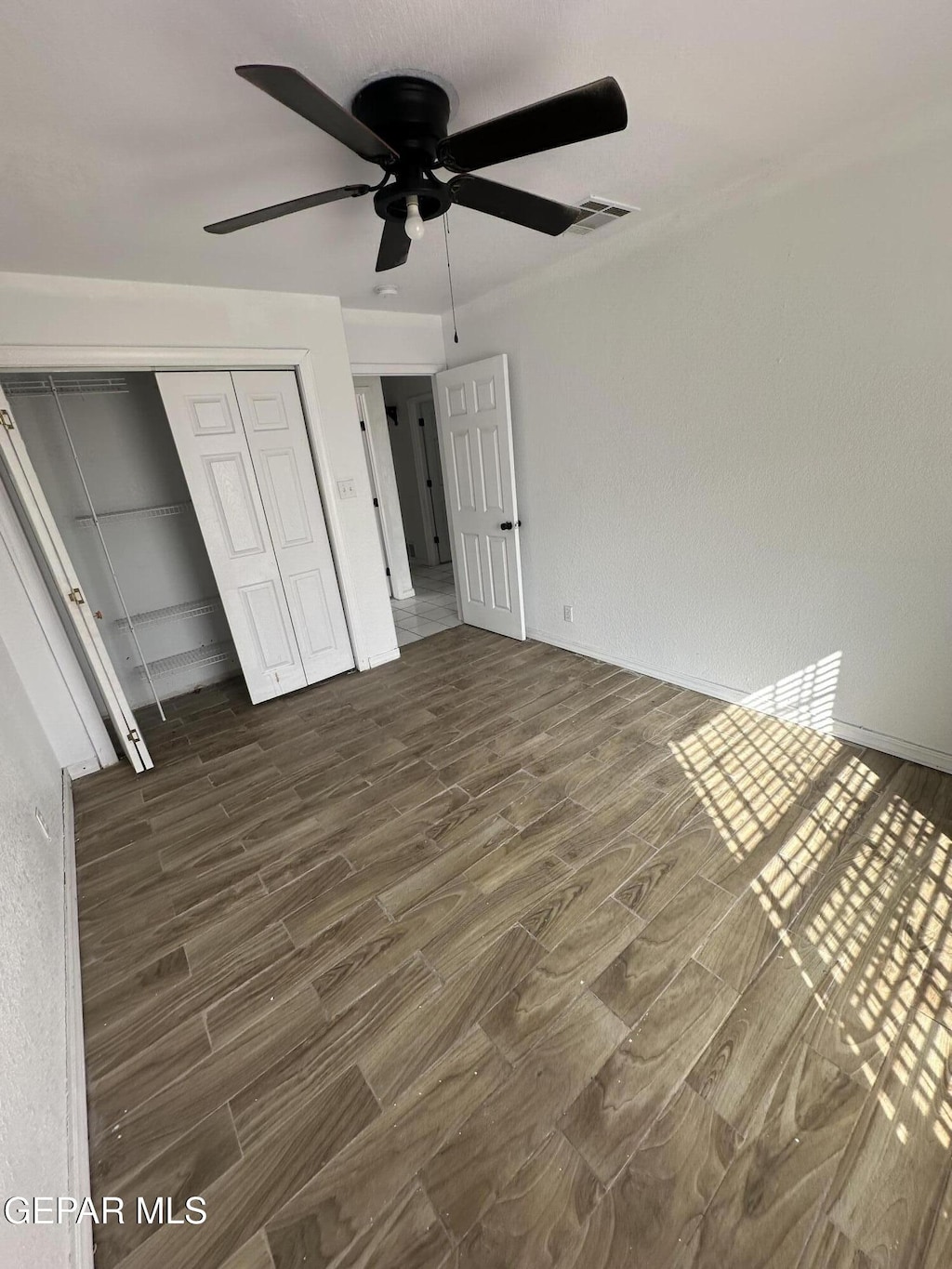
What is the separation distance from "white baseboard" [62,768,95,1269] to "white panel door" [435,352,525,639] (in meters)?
3.08

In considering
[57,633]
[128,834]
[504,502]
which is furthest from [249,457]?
[128,834]

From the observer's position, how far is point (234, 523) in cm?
330

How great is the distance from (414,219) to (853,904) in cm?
259

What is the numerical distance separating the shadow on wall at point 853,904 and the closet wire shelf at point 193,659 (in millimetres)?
3320

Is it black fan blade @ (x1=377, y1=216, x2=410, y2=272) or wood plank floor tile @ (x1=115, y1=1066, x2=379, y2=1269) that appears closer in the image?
wood plank floor tile @ (x1=115, y1=1066, x2=379, y2=1269)

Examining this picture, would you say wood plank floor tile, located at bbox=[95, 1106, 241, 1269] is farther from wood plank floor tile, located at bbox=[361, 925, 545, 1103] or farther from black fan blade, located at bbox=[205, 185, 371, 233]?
black fan blade, located at bbox=[205, 185, 371, 233]

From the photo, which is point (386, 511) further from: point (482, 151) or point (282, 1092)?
point (282, 1092)

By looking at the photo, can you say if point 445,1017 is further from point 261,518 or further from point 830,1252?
point 261,518

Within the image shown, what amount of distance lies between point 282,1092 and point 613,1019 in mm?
914

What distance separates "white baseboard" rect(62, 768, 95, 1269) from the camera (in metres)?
1.11

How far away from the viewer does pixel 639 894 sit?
184cm

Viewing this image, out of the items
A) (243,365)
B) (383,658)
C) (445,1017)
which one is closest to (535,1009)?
(445,1017)

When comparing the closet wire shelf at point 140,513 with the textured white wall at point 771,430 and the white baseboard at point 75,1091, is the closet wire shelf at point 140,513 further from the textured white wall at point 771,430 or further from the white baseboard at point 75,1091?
the textured white wall at point 771,430

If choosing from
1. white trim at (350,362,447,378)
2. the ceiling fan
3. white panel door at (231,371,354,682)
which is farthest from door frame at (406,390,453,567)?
the ceiling fan
